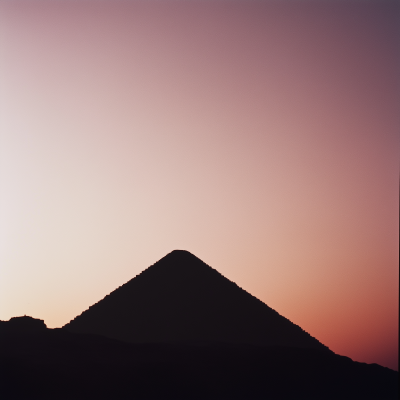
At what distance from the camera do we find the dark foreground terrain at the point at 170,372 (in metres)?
16.9

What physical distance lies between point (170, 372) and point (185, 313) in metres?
10.1

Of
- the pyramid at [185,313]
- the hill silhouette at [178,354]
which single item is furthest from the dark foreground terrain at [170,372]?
the pyramid at [185,313]

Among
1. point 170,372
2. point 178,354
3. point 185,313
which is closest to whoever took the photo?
point 170,372

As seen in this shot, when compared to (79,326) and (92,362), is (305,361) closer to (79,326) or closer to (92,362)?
(92,362)

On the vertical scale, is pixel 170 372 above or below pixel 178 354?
below

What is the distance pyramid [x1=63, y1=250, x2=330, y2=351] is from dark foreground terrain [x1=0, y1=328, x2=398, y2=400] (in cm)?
467

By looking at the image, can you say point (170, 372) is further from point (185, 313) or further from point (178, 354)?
point (185, 313)

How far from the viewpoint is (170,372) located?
59.6ft

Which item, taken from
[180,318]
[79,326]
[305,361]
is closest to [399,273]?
[305,361]

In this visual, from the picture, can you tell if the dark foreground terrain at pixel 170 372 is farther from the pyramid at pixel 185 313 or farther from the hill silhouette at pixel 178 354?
the pyramid at pixel 185 313

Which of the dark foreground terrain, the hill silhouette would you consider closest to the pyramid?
the hill silhouette

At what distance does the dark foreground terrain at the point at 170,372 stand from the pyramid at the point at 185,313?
4.67 m

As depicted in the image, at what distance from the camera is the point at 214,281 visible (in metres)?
30.1

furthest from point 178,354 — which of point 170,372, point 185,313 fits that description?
point 185,313
